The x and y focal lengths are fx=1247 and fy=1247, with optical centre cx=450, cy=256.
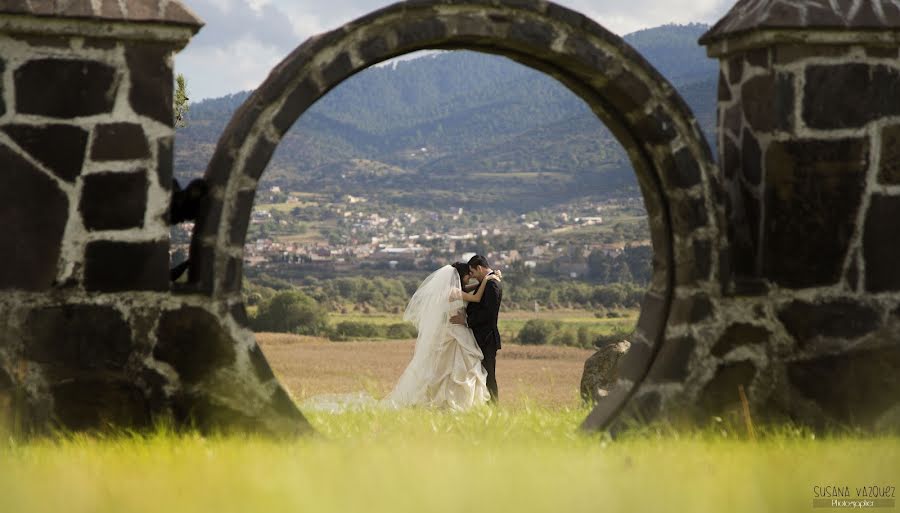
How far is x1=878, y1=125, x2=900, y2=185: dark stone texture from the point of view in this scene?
662 cm

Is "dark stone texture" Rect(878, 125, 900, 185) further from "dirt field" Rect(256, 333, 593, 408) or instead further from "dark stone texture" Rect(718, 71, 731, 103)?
"dirt field" Rect(256, 333, 593, 408)

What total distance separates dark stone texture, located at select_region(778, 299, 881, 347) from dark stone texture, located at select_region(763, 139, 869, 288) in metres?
0.12

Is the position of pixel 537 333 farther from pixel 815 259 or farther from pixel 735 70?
pixel 815 259

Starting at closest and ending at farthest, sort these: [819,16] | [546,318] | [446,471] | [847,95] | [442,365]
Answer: [446,471] < [819,16] < [847,95] < [442,365] < [546,318]

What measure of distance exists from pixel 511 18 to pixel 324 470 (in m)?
2.53

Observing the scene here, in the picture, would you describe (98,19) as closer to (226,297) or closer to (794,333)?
(226,297)

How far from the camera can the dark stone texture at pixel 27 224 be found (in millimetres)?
5742

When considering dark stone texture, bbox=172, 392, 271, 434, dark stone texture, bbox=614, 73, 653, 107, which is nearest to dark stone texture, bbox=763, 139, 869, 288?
dark stone texture, bbox=614, 73, 653, 107

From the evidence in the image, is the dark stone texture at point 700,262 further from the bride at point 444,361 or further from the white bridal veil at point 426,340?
the white bridal veil at point 426,340

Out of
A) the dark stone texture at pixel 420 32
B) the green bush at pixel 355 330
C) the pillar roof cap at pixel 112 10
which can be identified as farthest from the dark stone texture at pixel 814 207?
the green bush at pixel 355 330

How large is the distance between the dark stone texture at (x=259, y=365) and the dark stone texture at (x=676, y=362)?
199 centimetres

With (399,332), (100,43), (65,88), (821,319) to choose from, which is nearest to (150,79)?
(100,43)

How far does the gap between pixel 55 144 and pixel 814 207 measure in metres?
3.85

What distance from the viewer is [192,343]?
593 centimetres
